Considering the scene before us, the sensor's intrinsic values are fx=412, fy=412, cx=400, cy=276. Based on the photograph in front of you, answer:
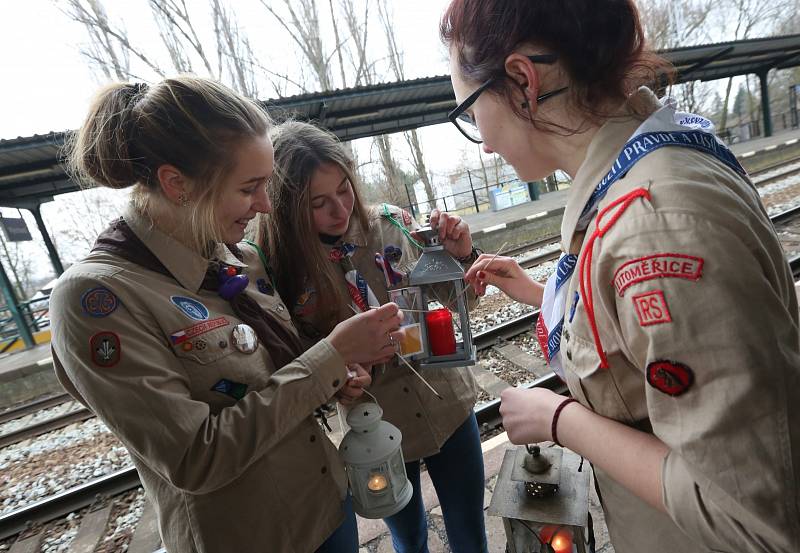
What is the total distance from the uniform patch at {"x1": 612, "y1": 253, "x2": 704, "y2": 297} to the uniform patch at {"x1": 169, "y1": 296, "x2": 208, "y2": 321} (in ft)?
4.33

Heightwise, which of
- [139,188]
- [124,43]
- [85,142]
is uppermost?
[124,43]

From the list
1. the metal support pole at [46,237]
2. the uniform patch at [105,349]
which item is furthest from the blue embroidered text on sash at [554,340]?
the metal support pole at [46,237]

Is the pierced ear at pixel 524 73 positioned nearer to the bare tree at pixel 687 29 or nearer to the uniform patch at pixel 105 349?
the uniform patch at pixel 105 349

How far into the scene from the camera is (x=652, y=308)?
806mm

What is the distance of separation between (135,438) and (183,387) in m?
0.18

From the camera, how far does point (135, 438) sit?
1223 millimetres

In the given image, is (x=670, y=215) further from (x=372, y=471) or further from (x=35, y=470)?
(x=35, y=470)

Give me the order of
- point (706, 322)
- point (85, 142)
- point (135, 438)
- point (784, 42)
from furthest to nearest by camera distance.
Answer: point (784, 42)
point (85, 142)
point (135, 438)
point (706, 322)

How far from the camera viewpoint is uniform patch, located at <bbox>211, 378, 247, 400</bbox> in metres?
1.45

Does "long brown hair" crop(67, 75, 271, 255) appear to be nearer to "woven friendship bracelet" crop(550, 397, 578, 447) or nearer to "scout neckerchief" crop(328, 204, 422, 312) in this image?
"scout neckerchief" crop(328, 204, 422, 312)

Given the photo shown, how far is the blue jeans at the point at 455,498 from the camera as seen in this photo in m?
2.09

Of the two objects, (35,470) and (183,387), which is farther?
(35,470)

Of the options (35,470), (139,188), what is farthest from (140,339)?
(35,470)

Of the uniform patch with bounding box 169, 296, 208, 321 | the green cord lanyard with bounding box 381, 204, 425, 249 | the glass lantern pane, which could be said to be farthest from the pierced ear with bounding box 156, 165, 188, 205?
the glass lantern pane
